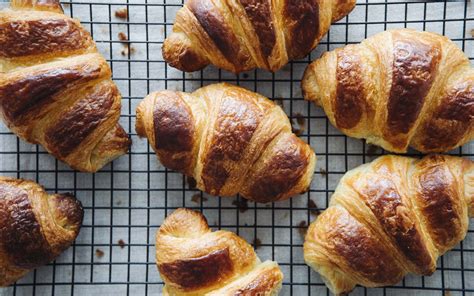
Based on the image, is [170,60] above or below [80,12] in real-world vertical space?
below

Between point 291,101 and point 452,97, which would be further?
point 291,101

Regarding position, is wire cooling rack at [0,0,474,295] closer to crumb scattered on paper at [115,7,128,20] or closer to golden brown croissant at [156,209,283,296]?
crumb scattered on paper at [115,7,128,20]

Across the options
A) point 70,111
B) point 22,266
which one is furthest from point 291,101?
point 22,266

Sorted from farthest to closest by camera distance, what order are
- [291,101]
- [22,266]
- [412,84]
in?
[291,101] → [22,266] → [412,84]

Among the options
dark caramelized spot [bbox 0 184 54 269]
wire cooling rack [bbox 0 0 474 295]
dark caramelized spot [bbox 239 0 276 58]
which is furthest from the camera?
wire cooling rack [bbox 0 0 474 295]

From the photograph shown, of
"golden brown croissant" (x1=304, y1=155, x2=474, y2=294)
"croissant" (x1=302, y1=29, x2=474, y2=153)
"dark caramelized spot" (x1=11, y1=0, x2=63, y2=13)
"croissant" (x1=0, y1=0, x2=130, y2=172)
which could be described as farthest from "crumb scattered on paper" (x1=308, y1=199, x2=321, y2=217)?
"dark caramelized spot" (x1=11, y1=0, x2=63, y2=13)

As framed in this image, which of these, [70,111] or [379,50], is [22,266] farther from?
[379,50]

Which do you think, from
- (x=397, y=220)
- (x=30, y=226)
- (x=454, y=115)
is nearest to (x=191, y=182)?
(x=30, y=226)
